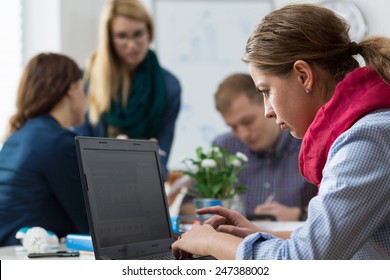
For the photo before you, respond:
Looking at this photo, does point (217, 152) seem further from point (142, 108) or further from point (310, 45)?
point (310, 45)

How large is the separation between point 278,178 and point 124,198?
1.45 m

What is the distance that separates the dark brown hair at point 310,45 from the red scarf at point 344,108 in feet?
0.12

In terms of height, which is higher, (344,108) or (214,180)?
(344,108)

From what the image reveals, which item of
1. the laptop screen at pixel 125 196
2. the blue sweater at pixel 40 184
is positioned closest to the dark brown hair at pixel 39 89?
the blue sweater at pixel 40 184

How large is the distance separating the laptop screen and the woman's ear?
429 mm

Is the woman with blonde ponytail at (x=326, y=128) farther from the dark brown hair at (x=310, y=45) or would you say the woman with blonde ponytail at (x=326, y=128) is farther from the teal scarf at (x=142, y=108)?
the teal scarf at (x=142, y=108)

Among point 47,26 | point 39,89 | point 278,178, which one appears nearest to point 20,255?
point 39,89

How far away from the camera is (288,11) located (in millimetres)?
1089

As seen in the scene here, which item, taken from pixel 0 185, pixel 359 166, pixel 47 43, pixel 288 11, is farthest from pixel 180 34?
pixel 359 166

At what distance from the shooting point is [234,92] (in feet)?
9.16
